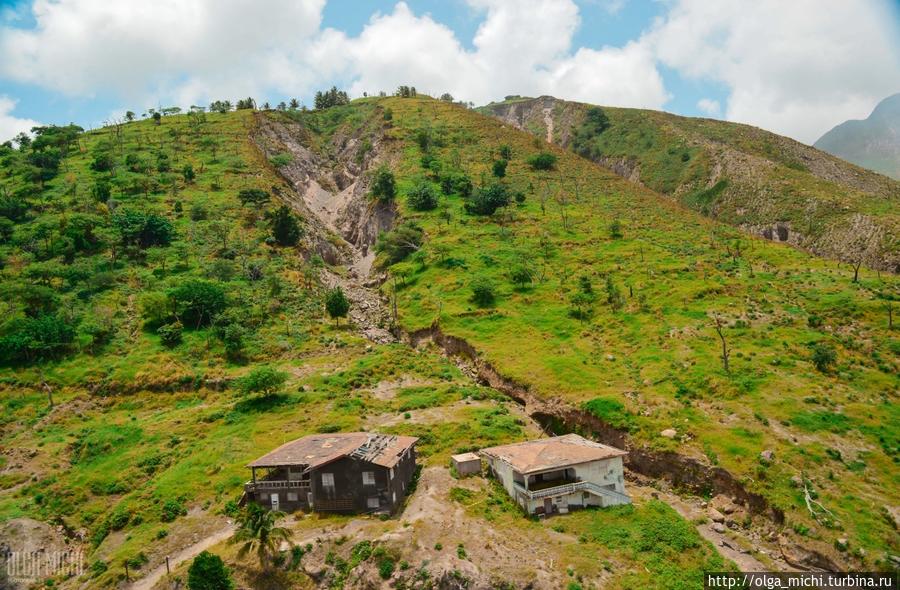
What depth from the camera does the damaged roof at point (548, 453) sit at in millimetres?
37125

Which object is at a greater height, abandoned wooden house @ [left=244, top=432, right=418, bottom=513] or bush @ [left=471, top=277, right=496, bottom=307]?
bush @ [left=471, top=277, right=496, bottom=307]

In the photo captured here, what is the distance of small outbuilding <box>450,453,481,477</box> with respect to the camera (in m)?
40.3

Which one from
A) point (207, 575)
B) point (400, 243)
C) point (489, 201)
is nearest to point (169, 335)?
point (400, 243)

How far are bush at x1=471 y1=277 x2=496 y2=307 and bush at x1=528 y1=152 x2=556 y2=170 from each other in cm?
5957

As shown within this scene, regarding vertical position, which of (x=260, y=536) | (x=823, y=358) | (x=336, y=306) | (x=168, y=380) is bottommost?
(x=260, y=536)

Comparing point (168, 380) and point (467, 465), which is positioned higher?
point (168, 380)

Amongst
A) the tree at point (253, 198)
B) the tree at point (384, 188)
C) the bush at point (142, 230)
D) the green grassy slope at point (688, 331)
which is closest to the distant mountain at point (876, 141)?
the green grassy slope at point (688, 331)

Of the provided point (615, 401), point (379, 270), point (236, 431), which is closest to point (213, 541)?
point (236, 431)

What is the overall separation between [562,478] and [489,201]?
68812 mm

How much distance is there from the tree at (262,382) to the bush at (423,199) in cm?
A: 5534

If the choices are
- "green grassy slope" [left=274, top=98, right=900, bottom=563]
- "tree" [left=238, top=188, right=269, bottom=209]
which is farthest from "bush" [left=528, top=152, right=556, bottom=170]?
"tree" [left=238, top=188, right=269, bottom=209]

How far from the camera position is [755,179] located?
4624 inches

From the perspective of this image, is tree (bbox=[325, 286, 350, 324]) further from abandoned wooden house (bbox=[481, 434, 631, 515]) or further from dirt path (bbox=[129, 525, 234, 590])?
abandoned wooden house (bbox=[481, 434, 631, 515])

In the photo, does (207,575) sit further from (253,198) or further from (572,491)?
(253,198)
